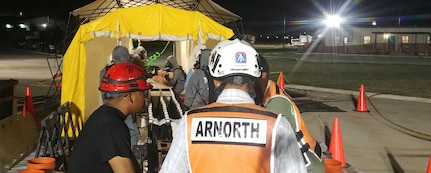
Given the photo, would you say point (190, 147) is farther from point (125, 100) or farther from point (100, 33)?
point (100, 33)

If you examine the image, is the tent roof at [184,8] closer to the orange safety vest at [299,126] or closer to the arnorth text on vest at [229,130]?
the orange safety vest at [299,126]

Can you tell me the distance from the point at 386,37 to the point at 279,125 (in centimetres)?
5583

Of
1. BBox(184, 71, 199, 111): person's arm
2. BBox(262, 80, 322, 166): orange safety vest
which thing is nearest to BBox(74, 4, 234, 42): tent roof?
BBox(184, 71, 199, 111): person's arm

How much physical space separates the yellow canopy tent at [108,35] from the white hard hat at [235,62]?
7253 mm

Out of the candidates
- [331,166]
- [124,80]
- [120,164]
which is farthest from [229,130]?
[331,166]

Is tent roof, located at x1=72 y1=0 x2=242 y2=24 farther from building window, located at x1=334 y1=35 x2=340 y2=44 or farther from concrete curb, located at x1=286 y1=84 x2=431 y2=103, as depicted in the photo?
building window, located at x1=334 y1=35 x2=340 y2=44

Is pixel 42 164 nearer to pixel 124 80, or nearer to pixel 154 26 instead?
pixel 124 80

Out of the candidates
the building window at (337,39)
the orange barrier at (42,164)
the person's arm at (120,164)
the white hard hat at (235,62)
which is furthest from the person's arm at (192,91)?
the building window at (337,39)

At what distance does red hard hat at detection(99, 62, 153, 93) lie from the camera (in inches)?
119

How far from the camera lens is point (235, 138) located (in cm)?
200

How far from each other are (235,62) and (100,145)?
93 cm

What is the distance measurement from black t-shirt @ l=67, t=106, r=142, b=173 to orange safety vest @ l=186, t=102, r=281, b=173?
0.66 meters

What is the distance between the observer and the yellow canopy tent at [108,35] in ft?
30.2

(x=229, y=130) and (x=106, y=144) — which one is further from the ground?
(x=229, y=130)
